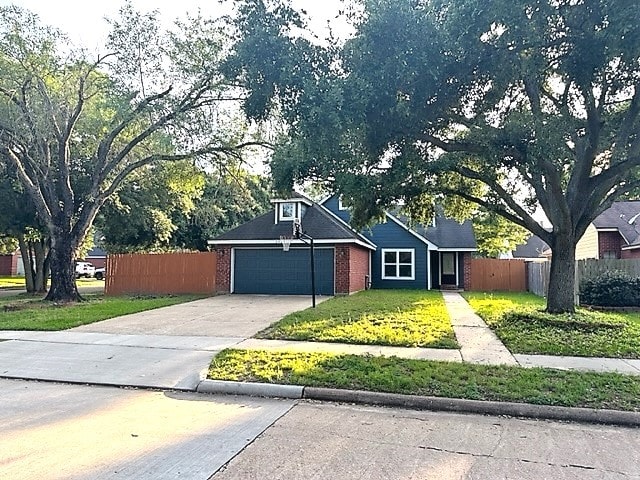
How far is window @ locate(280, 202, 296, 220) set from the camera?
70.2ft

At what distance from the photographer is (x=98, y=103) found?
17672 millimetres

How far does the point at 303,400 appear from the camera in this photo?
226 inches

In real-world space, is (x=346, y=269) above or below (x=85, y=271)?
above

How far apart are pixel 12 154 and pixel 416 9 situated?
13937 mm

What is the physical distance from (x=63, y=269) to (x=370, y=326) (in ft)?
39.8

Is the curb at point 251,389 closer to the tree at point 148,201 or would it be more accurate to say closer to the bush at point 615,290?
the bush at point 615,290

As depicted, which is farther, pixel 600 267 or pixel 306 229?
pixel 306 229

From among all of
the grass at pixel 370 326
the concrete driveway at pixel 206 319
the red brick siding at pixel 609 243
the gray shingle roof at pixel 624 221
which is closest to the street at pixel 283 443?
the grass at pixel 370 326

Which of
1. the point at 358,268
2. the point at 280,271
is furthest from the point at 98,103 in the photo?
the point at 358,268

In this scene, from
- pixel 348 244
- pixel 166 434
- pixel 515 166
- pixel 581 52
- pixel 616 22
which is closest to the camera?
pixel 166 434

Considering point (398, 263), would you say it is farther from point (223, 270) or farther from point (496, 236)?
point (496, 236)

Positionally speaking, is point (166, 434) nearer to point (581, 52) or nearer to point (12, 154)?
point (581, 52)

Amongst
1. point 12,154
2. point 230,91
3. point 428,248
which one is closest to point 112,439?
point 230,91

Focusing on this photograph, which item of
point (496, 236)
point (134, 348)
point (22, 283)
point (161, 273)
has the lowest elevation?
point (134, 348)
